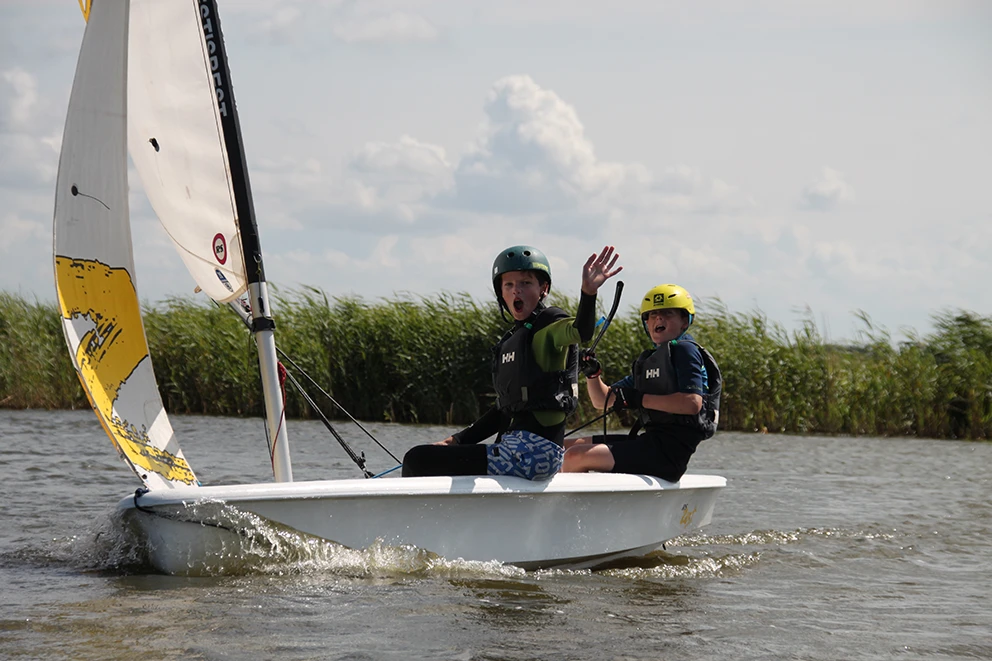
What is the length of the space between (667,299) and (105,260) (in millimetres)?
2761

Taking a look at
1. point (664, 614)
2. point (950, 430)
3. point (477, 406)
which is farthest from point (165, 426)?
point (950, 430)

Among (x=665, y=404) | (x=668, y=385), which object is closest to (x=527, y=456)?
(x=665, y=404)

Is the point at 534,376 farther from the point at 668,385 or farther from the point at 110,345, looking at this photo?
the point at 110,345

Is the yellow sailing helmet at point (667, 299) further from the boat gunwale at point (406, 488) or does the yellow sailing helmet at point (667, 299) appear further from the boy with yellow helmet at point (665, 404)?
the boat gunwale at point (406, 488)

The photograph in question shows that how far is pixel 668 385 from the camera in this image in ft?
18.7

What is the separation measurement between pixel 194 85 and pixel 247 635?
2.59m

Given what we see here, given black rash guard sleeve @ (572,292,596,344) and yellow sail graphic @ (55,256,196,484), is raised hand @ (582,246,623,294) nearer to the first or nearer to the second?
black rash guard sleeve @ (572,292,596,344)

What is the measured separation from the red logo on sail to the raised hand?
5.72ft

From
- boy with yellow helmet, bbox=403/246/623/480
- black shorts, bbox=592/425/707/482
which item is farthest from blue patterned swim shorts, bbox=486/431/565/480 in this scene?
black shorts, bbox=592/425/707/482

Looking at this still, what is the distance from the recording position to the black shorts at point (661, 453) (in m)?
5.66

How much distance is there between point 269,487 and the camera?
4.43m

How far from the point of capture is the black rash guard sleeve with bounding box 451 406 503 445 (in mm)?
5516

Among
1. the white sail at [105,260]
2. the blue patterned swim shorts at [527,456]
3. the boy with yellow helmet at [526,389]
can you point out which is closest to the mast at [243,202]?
the white sail at [105,260]

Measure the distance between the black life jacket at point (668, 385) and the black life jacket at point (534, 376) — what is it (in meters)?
0.84
